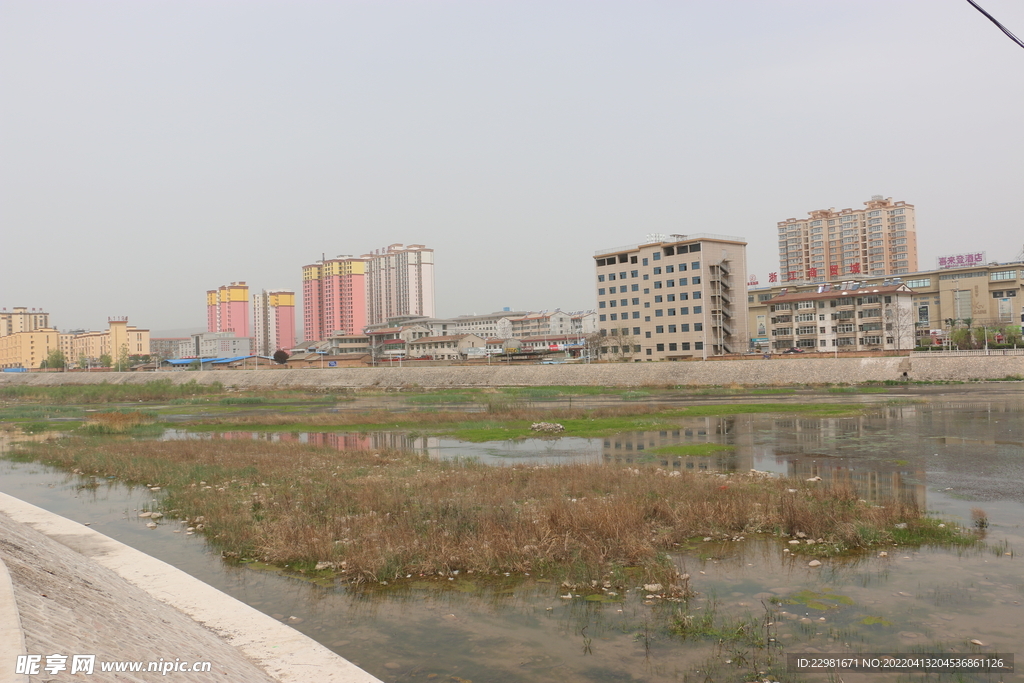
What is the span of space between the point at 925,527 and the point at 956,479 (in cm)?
744

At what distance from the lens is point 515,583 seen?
11227 millimetres

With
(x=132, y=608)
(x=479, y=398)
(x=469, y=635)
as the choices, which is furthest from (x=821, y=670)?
(x=479, y=398)

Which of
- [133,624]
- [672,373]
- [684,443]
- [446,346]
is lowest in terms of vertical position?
[684,443]

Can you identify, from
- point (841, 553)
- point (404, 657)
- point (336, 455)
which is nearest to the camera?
point (404, 657)

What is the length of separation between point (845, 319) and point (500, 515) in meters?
94.8

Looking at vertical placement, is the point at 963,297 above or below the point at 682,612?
→ above

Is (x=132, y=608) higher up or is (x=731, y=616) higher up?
(x=132, y=608)

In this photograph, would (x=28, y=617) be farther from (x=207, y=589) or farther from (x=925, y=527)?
(x=925, y=527)

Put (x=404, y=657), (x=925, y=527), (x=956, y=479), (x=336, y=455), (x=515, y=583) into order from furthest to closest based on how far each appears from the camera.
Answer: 1. (x=336, y=455)
2. (x=956, y=479)
3. (x=925, y=527)
4. (x=515, y=583)
5. (x=404, y=657)

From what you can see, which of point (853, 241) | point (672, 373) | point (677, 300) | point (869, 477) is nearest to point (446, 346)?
point (677, 300)

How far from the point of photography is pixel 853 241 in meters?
177

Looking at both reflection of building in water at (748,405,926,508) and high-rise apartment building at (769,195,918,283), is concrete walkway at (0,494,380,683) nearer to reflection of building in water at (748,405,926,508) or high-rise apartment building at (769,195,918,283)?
reflection of building in water at (748,405,926,508)

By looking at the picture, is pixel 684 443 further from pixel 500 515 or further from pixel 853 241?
pixel 853 241

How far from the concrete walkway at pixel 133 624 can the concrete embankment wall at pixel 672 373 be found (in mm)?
67133
